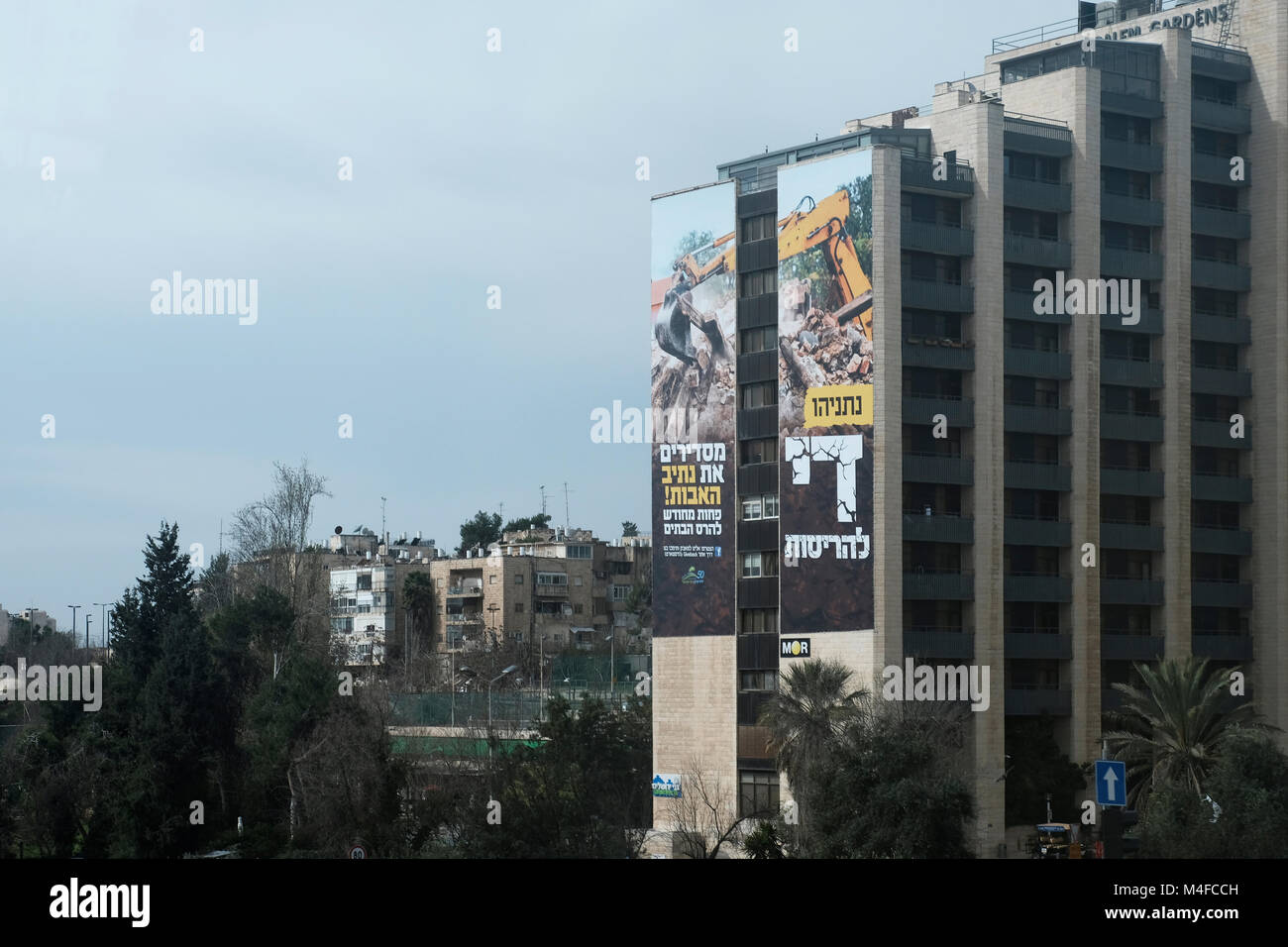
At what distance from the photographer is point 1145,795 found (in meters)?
67.0

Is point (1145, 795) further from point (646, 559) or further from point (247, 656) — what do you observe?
point (646, 559)

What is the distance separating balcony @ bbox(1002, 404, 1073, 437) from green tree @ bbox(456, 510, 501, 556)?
10292 cm

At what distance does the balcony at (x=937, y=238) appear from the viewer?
78125 mm

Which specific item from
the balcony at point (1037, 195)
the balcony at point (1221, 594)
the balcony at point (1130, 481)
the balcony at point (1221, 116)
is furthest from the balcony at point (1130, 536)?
the balcony at point (1221, 116)

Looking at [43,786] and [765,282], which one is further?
[765,282]

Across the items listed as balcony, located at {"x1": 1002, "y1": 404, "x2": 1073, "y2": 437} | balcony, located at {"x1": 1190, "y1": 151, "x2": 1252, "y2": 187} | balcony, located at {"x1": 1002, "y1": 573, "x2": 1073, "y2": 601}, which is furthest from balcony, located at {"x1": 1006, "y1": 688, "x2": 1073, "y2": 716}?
balcony, located at {"x1": 1190, "y1": 151, "x2": 1252, "y2": 187}

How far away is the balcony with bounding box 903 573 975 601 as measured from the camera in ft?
253

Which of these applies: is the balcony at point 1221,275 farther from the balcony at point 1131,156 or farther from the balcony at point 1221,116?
the balcony at point 1221,116

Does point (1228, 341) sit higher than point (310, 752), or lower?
higher

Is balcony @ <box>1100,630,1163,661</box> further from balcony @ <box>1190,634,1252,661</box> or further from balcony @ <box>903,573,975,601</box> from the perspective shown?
balcony @ <box>903,573,975,601</box>

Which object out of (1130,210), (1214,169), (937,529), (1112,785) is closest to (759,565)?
(937,529)

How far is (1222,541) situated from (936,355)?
1975 cm
